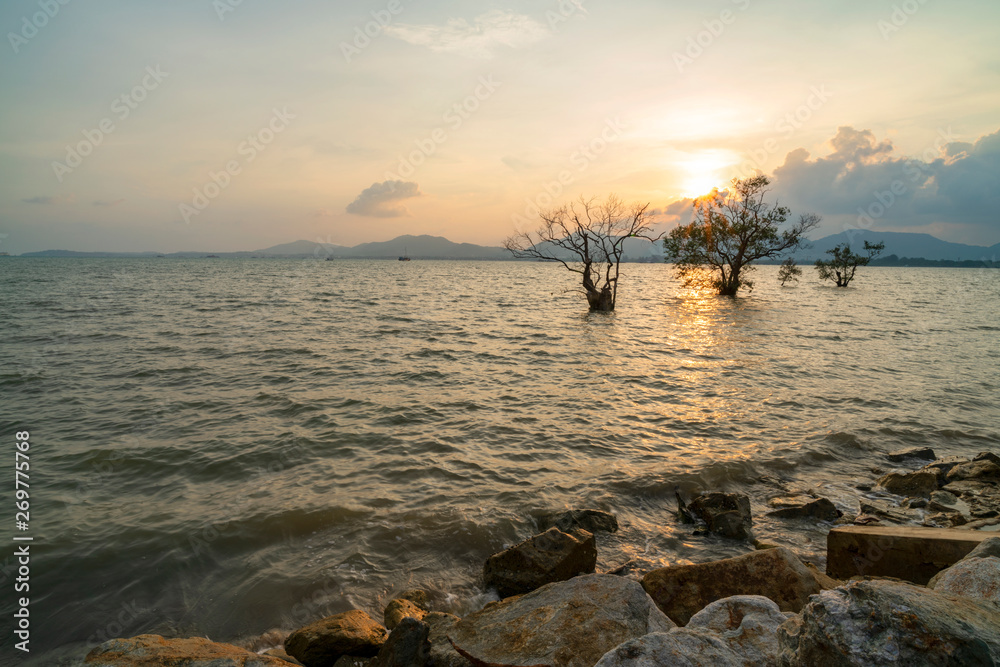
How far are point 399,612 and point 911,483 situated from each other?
33.0 feet

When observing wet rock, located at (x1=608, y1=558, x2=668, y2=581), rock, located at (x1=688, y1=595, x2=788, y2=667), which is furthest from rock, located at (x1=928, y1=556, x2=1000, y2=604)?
wet rock, located at (x1=608, y1=558, x2=668, y2=581)

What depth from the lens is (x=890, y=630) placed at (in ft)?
9.11

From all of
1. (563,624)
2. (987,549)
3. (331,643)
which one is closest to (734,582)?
(563,624)

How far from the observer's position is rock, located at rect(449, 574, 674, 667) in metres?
4.17

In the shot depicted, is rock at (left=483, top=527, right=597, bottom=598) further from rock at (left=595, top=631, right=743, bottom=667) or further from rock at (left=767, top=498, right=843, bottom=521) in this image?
rock at (left=767, top=498, right=843, bottom=521)

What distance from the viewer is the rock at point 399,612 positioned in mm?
5719

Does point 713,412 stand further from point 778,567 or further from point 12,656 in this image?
point 12,656

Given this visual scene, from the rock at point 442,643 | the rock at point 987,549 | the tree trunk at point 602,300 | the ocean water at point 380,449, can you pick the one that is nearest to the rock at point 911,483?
the ocean water at point 380,449

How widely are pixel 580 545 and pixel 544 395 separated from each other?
924 centimetres

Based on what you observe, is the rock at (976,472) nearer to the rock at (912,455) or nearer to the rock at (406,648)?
the rock at (912,455)

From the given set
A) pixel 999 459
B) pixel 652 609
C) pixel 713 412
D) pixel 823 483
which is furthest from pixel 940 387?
pixel 652 609

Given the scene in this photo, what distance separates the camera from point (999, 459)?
9.96 meters

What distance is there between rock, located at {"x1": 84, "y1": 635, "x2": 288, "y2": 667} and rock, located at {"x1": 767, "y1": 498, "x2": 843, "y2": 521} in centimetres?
813

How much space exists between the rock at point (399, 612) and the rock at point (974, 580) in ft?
17.1
